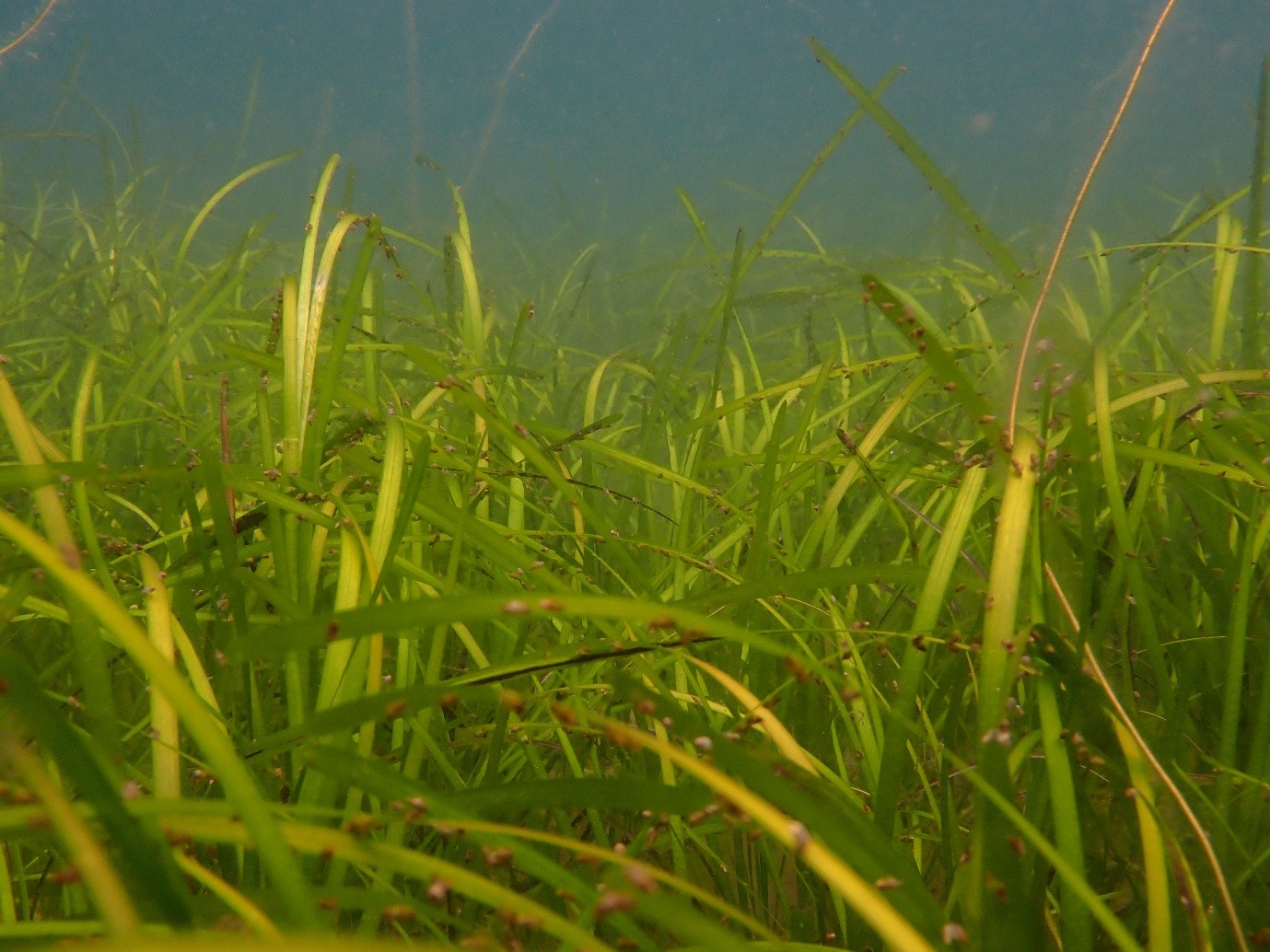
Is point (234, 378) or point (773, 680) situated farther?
point (234, 378)

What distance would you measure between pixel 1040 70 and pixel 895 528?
139 ft

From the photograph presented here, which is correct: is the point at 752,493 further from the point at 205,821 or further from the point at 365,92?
the point at 365,92

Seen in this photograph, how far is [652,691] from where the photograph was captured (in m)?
0.53

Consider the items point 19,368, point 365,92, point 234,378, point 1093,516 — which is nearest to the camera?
point 1093,516

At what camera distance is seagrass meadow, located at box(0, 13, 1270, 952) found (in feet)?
1.30

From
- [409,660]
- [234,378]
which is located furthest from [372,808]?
[234,378]

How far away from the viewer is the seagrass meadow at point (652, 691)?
396 millimetres

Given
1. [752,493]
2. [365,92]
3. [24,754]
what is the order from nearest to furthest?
[24,754]
[752,493]
[365,92]

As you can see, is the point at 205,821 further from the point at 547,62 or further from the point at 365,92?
the point at 365,92

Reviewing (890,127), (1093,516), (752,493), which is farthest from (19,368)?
(1093,516)

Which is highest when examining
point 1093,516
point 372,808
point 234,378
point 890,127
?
point 890,127

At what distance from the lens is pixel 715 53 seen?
4466 centimetres

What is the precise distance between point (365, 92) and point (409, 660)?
43843 millimetres

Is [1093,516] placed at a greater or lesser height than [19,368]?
lesser
